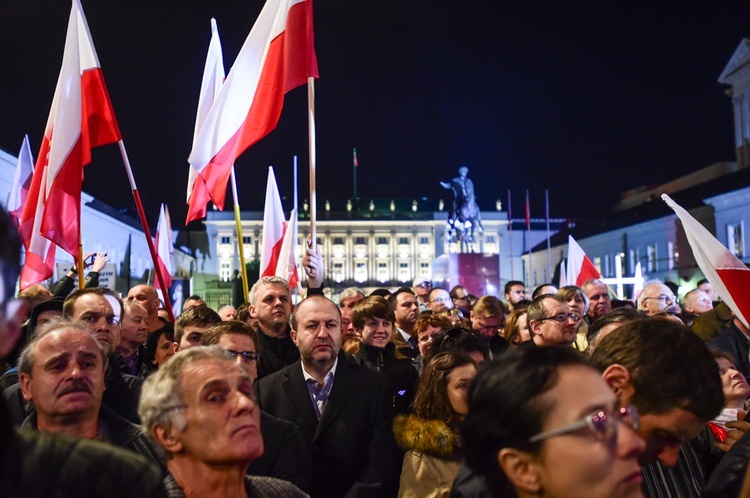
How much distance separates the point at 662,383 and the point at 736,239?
3765 centimetres

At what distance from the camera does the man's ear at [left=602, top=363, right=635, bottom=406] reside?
2.15 meters

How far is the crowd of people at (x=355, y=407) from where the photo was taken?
1.74m

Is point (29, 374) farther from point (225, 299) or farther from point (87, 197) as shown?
point (225, 299)

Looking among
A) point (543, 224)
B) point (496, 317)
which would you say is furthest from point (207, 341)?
point (543, 224)

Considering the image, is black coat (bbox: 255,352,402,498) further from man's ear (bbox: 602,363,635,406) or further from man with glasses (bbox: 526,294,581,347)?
man's ear (bbox: 602,363,635,406)

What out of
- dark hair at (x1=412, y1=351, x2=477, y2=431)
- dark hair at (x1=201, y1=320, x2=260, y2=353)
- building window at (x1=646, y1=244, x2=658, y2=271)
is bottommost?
dark hair at (x1=412, y1=351, x2=477, y2=431)

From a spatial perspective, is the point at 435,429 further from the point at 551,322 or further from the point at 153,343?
the point at 153,343

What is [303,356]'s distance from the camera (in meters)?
4.67

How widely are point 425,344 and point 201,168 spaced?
2.70 meters

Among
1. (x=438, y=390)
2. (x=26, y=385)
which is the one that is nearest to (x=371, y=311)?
(x=438, y=390)

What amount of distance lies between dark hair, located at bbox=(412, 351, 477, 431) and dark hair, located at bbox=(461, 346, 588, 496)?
195 cm

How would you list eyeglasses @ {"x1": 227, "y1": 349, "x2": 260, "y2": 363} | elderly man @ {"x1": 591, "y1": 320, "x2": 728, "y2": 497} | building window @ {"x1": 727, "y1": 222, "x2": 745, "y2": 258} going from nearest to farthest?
1. elderly man @ {"x1": 591, "y1": 320, "x2": 728, "y2": 497}
2. eyeglasses @ {"x1": 227, "y1": 349, "x2": 260, "y2": 363}
3. building window @ {"x1": 727, "y1": 222, "x2": 745, "y2": 258}

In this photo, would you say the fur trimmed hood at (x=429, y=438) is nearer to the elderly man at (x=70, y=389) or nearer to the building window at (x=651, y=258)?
the elderly man at (x=70, y=389)

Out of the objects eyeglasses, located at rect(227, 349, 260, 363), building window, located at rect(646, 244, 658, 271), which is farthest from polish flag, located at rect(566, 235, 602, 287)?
building window, located at rect(646, 244, 658, 271)
